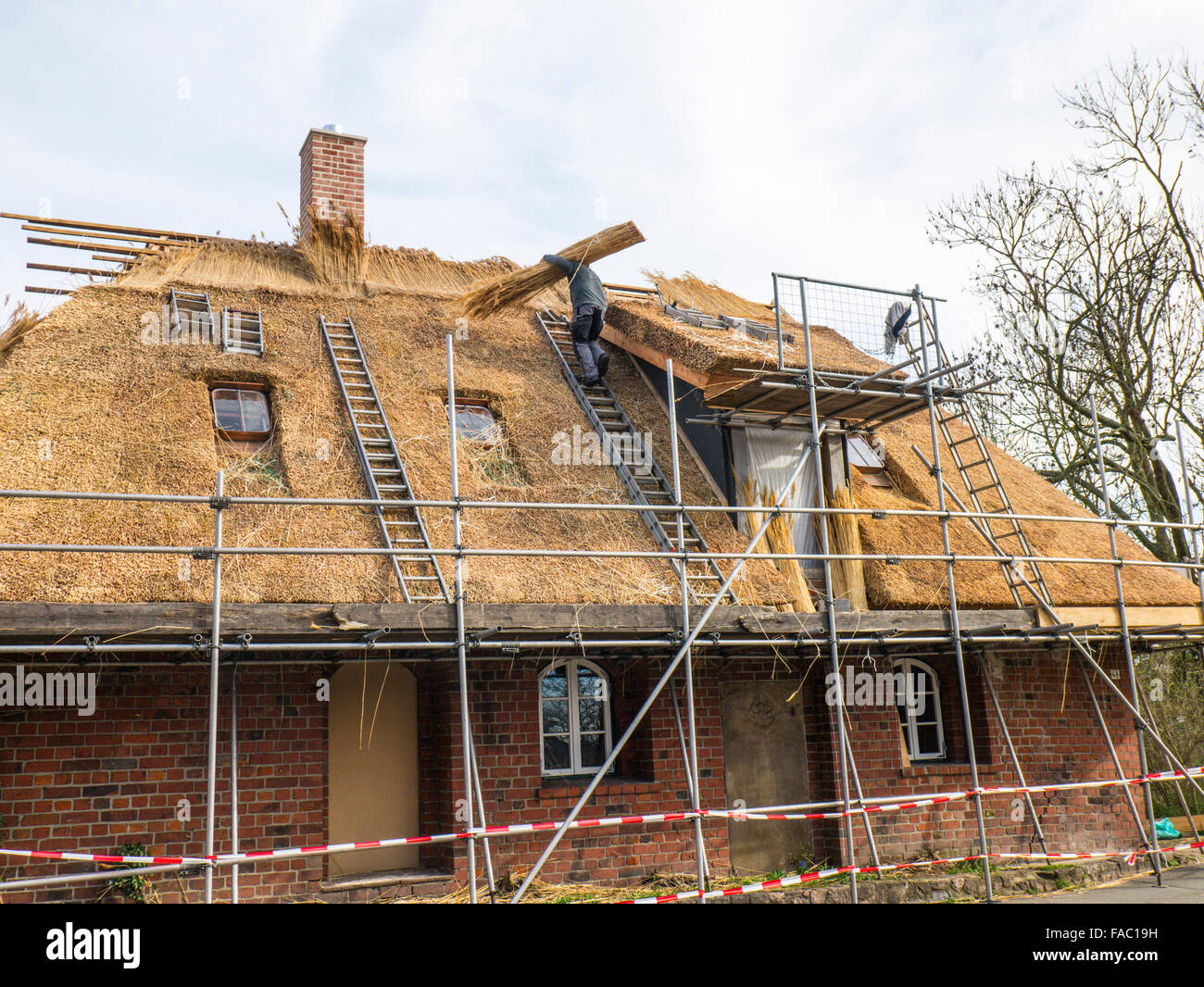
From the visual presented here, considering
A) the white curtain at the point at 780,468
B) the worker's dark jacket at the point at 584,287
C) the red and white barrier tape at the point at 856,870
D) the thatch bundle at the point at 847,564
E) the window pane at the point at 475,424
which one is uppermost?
the worker's dark jacket at the point at 584,287

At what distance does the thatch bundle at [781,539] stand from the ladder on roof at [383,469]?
3.03 metres

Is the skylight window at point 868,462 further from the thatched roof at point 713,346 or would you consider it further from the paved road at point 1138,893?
the paved road at point 1138,893

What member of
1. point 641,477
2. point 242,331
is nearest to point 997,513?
point 641,477

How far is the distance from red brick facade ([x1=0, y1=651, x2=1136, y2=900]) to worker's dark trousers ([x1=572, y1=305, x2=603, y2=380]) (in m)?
3.46

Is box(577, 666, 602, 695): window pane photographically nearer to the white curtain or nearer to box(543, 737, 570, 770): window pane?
box(543, 737, 570, 770): window pane

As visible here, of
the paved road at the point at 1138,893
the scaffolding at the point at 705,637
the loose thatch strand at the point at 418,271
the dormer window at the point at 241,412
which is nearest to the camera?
the scaffolding at the point at 705,637

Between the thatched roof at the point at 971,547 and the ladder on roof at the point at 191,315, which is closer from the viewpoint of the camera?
the ladder on roof at the point at 191,315

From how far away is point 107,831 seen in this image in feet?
24.2

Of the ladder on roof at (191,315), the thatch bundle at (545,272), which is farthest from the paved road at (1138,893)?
the ladder on roof at (191,315)

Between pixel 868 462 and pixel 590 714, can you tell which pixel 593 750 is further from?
pixel 868 462

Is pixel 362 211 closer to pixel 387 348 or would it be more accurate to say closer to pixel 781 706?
pixel 387 348

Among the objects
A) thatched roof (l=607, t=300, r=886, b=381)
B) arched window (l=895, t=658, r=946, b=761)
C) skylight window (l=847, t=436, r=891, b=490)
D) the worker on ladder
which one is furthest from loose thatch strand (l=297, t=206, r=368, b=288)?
arched window (l=895, t=658, r=946, b=761)

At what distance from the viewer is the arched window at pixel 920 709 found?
1098cm
